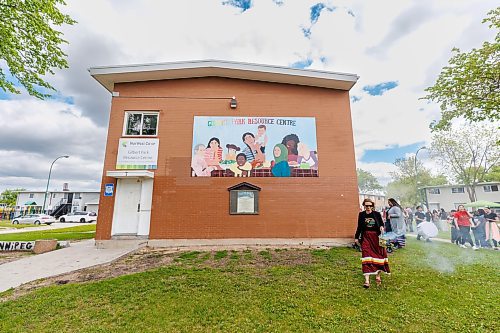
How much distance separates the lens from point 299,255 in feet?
24.8

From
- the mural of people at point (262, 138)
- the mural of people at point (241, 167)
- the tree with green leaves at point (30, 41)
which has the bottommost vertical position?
the mural of people at point (241, 167)

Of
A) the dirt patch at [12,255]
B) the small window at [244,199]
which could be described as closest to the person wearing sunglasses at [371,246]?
the small window at [244,199]

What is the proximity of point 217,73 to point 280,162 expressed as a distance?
463cm

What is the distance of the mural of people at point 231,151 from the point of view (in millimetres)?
9633

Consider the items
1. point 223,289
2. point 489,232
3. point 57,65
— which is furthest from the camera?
point 489,232

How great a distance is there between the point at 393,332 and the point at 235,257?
4.75m

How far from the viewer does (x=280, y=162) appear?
31.6 ft

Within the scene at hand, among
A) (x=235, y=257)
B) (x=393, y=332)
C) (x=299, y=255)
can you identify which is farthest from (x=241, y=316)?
(x=299, y=255)

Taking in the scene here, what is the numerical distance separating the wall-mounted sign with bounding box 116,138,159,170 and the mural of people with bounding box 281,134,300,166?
5249mm

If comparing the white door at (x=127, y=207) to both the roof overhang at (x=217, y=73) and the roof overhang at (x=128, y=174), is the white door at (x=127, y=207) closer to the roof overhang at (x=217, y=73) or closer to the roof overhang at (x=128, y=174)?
the roof overhang at (x=128, y=174)

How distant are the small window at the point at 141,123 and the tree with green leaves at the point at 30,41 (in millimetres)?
2760

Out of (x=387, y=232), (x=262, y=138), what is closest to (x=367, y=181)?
(x=387, y=232)

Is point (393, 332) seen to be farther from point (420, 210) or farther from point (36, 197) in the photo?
point (36, 197)

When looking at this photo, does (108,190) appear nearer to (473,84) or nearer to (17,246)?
(17,246)
